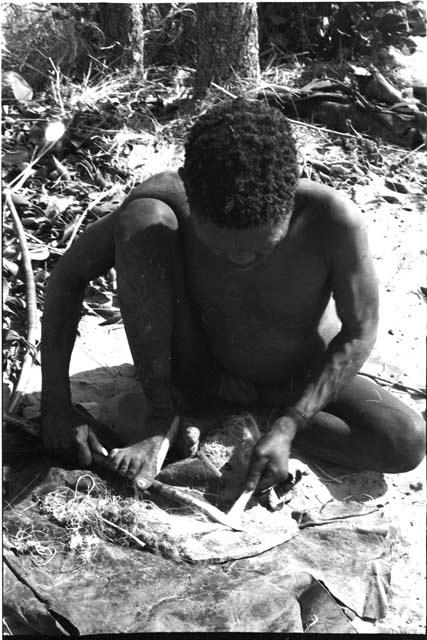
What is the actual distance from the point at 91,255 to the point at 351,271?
35.6 inches

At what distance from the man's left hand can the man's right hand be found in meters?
0.55

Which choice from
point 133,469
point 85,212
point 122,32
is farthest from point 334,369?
point 122,32

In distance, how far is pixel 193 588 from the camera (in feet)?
10.4

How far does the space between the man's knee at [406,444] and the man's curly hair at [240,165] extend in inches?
37.4

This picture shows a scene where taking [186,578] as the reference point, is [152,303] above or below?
above

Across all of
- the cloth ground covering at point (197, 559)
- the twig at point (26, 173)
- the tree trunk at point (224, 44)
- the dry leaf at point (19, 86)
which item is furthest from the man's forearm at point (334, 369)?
the dry leaf at point (19, 86)

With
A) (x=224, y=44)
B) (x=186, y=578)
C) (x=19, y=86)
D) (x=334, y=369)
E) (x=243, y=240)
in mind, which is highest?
(x=224, y=44)

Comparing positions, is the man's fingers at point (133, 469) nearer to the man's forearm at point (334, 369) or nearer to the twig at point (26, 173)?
the man's forearm at point (334, 369)

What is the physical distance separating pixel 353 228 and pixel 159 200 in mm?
663

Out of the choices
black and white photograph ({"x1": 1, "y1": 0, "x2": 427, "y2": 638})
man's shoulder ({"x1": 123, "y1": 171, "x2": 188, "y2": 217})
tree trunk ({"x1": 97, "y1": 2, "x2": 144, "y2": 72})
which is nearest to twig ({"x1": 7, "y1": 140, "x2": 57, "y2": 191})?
black and white photograph ({"x1": 1, "y1": 0, "x2": 427, "y2": 638})

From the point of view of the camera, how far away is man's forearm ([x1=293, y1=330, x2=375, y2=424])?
347 centimetres

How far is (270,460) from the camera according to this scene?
3.40 meters

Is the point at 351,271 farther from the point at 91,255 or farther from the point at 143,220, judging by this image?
the point at 91,255

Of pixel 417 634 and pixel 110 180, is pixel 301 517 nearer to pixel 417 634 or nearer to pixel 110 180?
pixel 417 634
